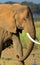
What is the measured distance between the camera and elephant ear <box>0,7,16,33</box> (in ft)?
21.8

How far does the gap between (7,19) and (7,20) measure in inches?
0.7

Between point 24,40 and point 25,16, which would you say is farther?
point 24,40

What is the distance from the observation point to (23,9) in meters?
6.65

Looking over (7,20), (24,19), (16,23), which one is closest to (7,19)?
(7,20)

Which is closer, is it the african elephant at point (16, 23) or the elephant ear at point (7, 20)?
the african elephant at point (16, 23)

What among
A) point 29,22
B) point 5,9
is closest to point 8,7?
point 5,9

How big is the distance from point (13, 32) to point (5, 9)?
438 millimetres

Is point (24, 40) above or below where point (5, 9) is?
below

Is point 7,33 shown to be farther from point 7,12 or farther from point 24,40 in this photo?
point 24,40

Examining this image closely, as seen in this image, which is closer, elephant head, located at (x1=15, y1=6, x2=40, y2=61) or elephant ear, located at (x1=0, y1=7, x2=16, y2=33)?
elephant head, located at (x1=15, y1=6, x2=40, y2=61)

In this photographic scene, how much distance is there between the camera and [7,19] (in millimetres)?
6730

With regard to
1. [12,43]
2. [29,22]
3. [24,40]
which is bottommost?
[24,40]

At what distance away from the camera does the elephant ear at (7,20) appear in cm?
665

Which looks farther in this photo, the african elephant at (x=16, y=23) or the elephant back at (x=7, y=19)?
the elephant back at (x=7, y=19)
